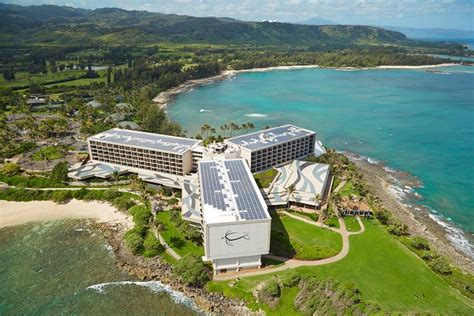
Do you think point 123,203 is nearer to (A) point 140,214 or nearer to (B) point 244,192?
(A) point 140,214

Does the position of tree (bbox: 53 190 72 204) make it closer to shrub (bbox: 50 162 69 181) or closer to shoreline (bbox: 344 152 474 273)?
shrub (bbox: 50 162 69 181)

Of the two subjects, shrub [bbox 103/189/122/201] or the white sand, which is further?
shrub [bbox 103/189/122/201]

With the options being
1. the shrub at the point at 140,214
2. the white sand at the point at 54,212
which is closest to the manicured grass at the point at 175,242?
the shrub at the point at 140,214

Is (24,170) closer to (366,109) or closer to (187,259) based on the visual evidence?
(187,259)

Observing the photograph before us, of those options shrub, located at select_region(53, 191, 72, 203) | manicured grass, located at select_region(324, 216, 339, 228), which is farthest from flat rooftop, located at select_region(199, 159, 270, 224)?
shrub, located at select_region(53, 191, 72, 203)

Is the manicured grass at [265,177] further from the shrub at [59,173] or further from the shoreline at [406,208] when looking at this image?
the shrub at [59,173]

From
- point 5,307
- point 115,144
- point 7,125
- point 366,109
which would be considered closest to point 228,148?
point 115,144
